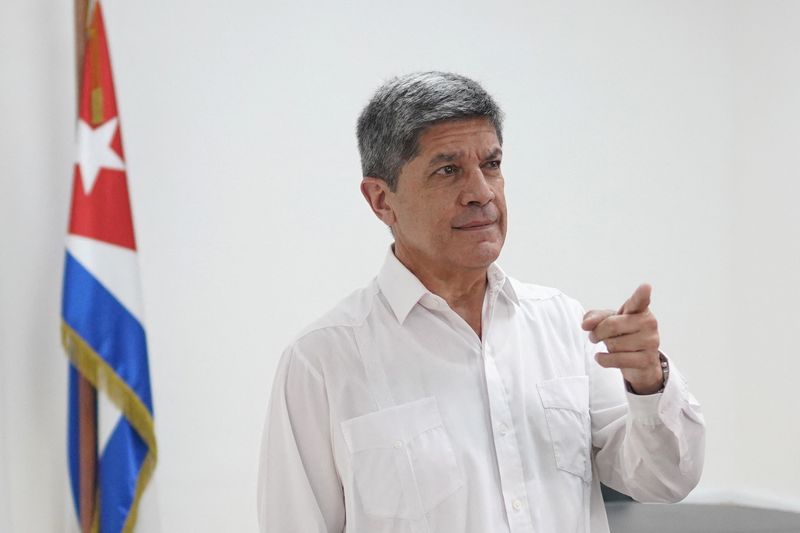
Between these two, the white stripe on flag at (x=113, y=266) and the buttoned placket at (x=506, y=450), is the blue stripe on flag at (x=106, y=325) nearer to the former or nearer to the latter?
the white stripe on flag at (x=113, y=266)

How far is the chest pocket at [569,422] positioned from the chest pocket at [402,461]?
18 cm

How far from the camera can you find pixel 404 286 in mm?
1541

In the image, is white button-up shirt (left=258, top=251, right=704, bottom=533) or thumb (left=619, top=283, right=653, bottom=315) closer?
thumb (left=619, top=283, right=653, bottom=315)

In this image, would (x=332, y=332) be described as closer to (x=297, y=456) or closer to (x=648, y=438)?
(x=297, y=456)

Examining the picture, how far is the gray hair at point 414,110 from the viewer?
4.85 ft

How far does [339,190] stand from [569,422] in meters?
1.37

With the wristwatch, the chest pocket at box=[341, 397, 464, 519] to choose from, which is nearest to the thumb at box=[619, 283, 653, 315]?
the wristwatch

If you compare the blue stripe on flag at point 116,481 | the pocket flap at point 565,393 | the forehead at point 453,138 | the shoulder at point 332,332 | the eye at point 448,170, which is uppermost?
the forehead at point 453,138

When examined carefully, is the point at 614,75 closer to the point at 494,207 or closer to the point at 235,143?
the point at 235,143

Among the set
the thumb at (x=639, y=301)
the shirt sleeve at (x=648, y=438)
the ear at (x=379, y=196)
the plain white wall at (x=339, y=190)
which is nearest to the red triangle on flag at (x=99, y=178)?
the plain white wall at (x=339, y=190)

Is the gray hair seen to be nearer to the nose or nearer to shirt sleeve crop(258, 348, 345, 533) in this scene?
the nose

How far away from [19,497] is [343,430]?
1.13 m

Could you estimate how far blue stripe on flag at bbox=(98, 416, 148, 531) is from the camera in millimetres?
2129

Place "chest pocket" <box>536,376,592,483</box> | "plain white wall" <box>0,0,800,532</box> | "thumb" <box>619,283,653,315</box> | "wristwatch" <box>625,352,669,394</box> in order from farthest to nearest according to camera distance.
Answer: "plain white wall" <box>0,0,800,532</box> → "chest pocket" <box>536,376,592,483</box> → "wristwatch" <box>625,352,669,394</box> → "thumb" <box>619,283,653,315</box>
